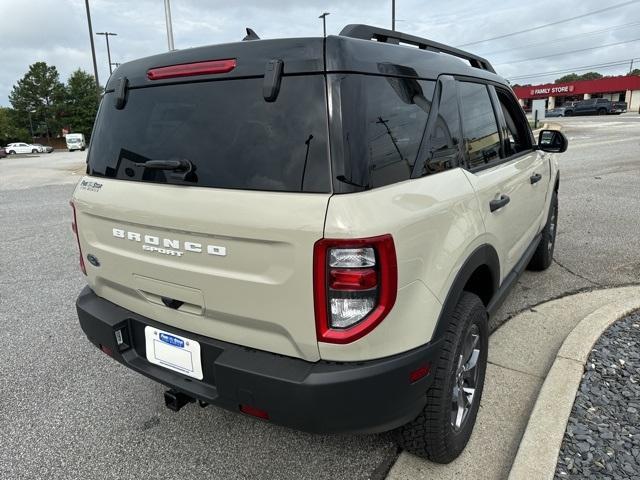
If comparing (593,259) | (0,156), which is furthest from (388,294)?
(0,156)

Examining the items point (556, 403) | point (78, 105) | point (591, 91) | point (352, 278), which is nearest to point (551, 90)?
point (591, 91)

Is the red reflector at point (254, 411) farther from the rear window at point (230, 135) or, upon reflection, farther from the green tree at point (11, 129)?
the green tree at point (11, 129)

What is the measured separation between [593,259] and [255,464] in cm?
432

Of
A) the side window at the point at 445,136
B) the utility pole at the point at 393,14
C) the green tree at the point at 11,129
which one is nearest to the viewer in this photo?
the side window at the point at 445,136

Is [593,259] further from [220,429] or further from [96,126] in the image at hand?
[96,126]

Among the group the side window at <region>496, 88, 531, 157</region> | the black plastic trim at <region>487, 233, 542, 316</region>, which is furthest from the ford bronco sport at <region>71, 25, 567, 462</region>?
the side window at <region>496, 88, 531, 157</region>

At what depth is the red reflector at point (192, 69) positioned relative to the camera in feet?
6.26

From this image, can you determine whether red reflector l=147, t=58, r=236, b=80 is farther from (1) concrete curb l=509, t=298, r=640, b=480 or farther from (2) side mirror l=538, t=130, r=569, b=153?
(2) side mirror l=538, t=130, r=569, b=153

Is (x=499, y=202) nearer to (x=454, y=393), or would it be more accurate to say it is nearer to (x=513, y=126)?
(x=454, y=393)

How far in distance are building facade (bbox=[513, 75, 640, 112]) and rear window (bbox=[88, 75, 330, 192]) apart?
202 feet

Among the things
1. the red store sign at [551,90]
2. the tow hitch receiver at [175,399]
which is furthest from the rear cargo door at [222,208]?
the red store sign at [551,90]

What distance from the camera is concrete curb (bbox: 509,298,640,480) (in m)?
2.13

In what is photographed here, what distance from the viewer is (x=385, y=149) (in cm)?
181

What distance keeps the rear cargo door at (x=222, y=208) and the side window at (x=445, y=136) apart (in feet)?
2.07
